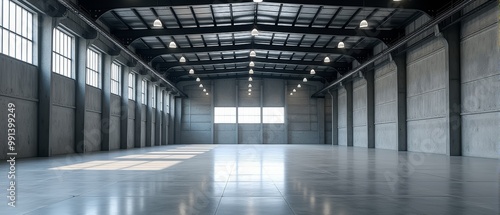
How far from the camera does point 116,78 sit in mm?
40312

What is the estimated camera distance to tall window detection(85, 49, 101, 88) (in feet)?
109

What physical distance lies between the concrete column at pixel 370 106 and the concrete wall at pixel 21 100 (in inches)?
A: 1265

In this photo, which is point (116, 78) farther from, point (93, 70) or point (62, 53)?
point (62, 53)

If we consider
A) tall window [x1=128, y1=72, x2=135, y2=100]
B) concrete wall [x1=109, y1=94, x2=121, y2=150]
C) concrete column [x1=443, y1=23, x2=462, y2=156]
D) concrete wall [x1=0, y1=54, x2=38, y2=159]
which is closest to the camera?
concrete wall [x1=0, y1=54, x2=38, y2=159]

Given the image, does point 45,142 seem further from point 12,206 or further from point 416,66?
point 416,66

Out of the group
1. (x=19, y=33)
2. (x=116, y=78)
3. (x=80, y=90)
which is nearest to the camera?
(x=19, y=33)

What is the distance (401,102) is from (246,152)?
14.0 metres

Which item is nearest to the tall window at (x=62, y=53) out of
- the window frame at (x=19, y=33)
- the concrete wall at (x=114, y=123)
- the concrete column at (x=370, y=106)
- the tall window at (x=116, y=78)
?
the window frame at (x=19, y=33)

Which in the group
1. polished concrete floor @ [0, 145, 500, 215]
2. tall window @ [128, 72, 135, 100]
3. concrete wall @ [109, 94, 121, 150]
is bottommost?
polished concrete floor @ [0, 145, 500, 215]

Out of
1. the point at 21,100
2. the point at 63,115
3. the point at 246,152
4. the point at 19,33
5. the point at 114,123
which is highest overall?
the point at 19,33

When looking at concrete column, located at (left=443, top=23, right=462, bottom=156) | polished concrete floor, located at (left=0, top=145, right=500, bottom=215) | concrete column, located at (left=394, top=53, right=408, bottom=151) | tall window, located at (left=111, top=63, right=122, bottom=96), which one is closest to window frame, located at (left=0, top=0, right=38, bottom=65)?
polished concrete floor, located at (left=0, top=145, right=500, bottom=215)

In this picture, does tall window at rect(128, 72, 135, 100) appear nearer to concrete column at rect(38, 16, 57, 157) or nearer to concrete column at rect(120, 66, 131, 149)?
concrete column at rect(120, 66, 131, 149)

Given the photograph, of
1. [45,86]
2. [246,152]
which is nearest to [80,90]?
[45,86]

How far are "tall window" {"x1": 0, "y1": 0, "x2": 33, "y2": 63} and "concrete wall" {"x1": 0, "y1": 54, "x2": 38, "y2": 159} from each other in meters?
0.50
